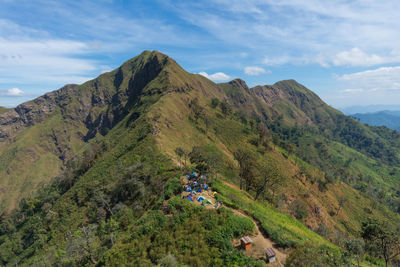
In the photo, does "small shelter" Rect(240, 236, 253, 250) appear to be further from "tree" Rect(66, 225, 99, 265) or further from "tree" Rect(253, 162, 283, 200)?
"tree" Rect(253, 162, 283, 200)

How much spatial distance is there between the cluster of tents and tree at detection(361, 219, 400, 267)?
77.5ft

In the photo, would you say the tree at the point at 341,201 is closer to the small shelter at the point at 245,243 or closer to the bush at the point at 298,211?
the bush at the point at 298,211

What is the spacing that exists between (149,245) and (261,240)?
14552mm

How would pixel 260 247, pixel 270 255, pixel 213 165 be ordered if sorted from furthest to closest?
pixel 213 165, pixel 260 247, pixel 270 255

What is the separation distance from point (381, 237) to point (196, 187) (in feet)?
91.9

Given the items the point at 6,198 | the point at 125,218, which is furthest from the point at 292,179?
the point at 6,198

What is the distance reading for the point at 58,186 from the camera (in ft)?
313

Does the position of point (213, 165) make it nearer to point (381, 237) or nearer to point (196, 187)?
point (196, 187)

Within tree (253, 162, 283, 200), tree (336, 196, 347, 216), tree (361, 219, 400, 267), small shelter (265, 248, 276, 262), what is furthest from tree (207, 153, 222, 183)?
tree (336, 196, 347, 216)

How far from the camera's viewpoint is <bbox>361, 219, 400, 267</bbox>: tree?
2431 cm

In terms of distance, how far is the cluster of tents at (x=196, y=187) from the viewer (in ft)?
97.3

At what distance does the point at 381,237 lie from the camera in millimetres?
24469

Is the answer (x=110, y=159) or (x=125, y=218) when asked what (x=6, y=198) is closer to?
(x=110, y=159)

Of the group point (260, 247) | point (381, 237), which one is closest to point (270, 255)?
point (260, 247)
